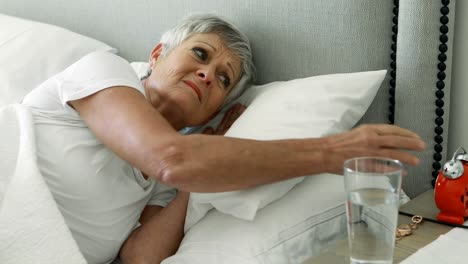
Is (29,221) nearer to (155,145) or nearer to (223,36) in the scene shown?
(155,145)

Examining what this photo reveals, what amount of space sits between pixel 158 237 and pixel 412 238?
58 cm

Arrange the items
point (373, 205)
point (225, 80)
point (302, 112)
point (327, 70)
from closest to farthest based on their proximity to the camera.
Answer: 1. point (373, 205)
2. point (302, 112)
3. point (327, 70)
4. point (225, 80)

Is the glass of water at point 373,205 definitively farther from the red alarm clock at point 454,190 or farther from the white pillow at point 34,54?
the white pillow at point 34,54

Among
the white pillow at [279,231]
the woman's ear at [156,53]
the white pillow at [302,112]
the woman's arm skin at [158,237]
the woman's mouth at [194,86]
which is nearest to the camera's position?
the white pillow at [279,231]

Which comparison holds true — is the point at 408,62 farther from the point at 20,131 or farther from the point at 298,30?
the point at 20,131

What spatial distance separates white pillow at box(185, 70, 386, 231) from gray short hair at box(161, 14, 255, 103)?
0.62 ft

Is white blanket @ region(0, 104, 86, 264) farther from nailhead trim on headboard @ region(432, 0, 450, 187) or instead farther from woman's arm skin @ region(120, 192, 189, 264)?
nailhead trim on headboard @ region(432, 0, 450, 187)

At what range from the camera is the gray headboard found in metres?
1.41

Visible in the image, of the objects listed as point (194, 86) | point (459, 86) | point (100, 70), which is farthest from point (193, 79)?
point (459, 86)

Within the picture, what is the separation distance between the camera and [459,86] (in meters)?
1.45

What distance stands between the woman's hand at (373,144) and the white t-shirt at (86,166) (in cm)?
46

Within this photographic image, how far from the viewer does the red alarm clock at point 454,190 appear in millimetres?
1219

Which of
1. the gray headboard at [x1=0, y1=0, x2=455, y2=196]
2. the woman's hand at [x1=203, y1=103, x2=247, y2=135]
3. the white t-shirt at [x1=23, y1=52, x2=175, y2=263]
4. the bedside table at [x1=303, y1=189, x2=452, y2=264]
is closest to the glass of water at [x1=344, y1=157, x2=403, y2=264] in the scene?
the bedside table at [x1=303, y1=189, x2=452, y2=264]

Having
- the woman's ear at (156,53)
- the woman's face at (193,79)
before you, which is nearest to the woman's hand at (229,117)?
the woman's face at (193,79)
